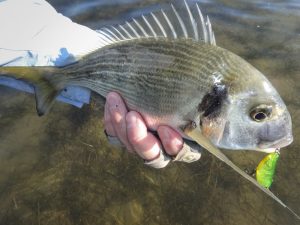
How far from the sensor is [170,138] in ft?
7.54

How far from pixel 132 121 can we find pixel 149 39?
1.81 feet

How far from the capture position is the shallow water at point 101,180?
10.1 feet

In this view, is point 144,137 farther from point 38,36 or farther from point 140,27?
point 38,36

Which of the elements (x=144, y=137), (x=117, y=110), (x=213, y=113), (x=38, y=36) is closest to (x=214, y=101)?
(x=213, y=113)

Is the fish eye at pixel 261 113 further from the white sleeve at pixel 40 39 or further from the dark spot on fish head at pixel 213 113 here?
the white sleeve at pixel 40 39

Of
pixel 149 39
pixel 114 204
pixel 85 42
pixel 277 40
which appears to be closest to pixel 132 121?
pixel 149 39

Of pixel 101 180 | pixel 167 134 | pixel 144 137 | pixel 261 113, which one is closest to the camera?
pixel 261 113

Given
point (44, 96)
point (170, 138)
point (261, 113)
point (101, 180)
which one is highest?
point (44, 96)

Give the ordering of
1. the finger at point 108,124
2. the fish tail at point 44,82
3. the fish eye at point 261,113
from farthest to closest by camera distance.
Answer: the fish tail at point 44,82, the finger at point 108,124, the fish eye at point 261,113

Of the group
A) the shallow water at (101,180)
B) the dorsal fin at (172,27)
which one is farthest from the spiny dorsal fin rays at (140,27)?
the shallow water at (101,180)

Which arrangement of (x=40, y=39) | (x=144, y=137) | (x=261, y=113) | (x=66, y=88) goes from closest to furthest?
(x=261, y=113) < (x=144, y=137) < (x=66, y=88) < (x=40, y=39)

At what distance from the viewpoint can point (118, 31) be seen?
2600 mm

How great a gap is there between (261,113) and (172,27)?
0.81 m

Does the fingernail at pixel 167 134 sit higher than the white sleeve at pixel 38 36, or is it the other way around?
the white sleeve at pixel 38 36
